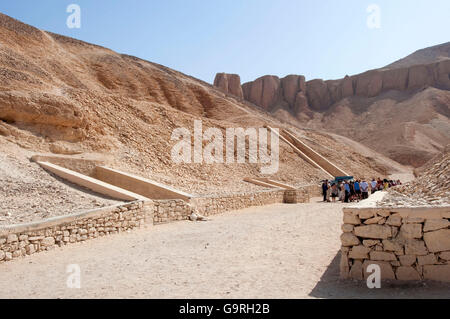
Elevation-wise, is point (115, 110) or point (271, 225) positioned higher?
point (115, 110)

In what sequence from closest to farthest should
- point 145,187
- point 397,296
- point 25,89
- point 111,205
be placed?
1. point 397,296
2. point 111,205
3. point 145,187
4. point 25,89

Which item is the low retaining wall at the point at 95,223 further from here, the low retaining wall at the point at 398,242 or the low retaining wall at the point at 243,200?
the low retaining wall at the point at 398,242

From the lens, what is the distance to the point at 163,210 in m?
11.0

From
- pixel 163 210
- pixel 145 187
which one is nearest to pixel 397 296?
pixel 163 210

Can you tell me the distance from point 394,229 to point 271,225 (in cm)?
568

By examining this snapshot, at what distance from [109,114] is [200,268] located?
1466 centimetres

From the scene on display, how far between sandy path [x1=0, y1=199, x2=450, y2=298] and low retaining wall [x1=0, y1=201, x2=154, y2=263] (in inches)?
8.7

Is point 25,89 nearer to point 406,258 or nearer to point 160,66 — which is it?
point 406,258

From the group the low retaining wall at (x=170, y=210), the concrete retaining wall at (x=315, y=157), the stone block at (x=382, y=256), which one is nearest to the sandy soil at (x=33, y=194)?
the low retaining wall at (x=170, y=210)

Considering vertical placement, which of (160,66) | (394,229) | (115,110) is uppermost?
(160,66)

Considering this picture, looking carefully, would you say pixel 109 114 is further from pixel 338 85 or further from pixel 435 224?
pixel 338 85

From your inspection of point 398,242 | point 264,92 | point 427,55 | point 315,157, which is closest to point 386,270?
point 398,242

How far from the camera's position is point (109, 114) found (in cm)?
1870

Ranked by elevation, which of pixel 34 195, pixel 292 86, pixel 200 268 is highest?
pixel 292 86
